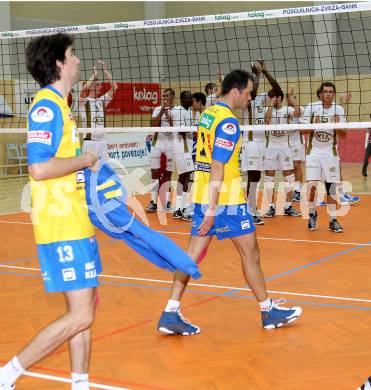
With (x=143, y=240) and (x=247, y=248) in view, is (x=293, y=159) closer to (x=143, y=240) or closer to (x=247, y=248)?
(x=247, y=248)

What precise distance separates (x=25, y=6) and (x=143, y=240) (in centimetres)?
2034

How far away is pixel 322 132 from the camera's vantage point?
9.84 metres

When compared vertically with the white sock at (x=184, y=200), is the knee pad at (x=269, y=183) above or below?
above

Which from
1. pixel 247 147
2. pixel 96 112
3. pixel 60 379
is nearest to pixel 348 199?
pixel 247 147

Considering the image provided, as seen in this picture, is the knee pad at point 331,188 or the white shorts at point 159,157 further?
the white shorts at point 159,157

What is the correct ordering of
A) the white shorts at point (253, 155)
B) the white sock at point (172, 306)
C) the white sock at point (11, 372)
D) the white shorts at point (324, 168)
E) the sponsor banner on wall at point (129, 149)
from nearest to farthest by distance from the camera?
the white sock at point (11, 372), the white sock at point (172, 306), the white shorts at point (324, 168), the white shorts at point (253, 155), the sponsor banner on wall at point (129, 149)

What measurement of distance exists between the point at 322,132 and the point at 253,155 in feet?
4.85

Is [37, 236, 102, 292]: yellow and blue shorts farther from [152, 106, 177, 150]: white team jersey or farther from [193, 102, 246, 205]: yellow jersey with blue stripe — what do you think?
[152, 106, 177, 150]: white team jersey

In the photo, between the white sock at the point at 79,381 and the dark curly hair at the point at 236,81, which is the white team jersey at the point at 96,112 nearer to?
the dark curly hair at the point at 236,81

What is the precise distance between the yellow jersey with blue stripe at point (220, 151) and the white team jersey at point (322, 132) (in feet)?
14.6

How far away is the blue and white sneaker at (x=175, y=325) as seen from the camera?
17.6 feet

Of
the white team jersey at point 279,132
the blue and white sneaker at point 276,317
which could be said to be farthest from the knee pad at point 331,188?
the blue and white sneaker at point 276,317

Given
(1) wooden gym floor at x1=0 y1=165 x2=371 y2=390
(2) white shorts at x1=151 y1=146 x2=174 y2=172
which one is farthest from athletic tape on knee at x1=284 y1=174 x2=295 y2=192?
(1) wooden gym floor at x1=0 y1=165 x2=371 y2=390

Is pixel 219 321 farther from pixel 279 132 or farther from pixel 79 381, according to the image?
pixel 279 132
